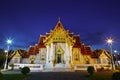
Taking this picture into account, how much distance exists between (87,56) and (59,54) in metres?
10.0

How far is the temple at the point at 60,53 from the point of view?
103ft

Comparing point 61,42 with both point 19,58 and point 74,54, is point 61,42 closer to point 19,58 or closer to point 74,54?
point 74,54

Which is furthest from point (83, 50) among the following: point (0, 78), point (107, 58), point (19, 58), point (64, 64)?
point (0, 78)

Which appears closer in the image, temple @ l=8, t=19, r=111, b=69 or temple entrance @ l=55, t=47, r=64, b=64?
temple @ l=8, t=19, r=111, b=69

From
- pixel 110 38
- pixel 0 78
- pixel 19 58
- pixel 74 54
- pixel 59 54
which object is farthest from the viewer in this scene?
pixel 19 58

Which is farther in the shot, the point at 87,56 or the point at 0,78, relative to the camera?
the point at 87,56

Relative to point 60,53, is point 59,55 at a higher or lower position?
lower

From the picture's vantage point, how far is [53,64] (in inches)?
1212

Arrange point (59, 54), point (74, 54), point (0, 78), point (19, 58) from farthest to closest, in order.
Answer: point (19, 58) → point (74, 54) → point (59, 54) → point (0, 78)

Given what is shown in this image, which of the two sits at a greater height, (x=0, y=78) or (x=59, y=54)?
(x=59, y=54)

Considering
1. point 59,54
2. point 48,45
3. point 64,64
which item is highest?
point 48,45

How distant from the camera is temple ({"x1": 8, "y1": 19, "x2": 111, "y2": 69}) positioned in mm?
31391

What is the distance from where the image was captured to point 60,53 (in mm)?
32469

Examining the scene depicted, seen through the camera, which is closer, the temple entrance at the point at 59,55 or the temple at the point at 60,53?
the temple at the point at 60,53
